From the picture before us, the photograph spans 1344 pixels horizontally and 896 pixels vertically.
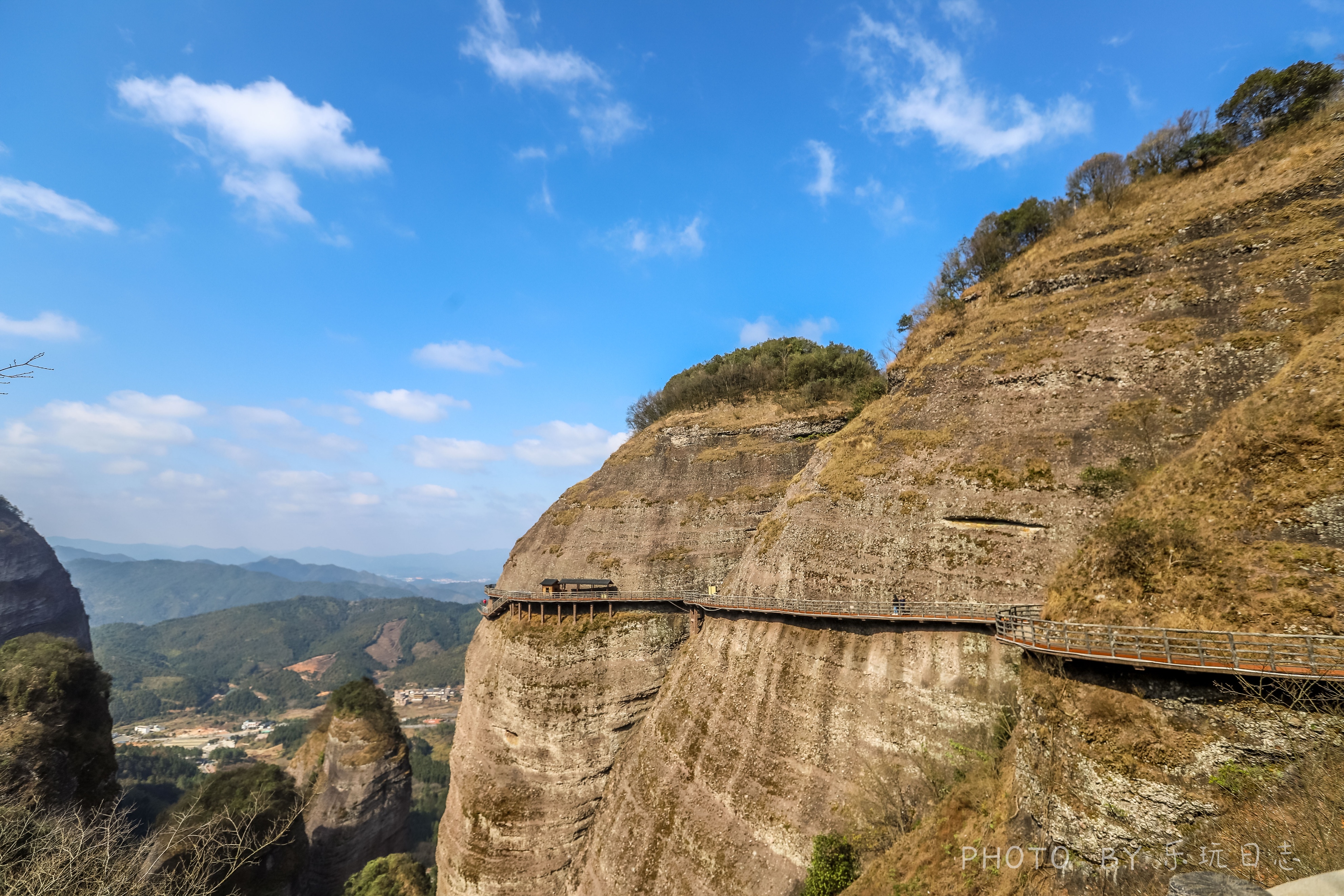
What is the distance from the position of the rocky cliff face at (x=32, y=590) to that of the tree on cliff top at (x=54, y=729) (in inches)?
3240

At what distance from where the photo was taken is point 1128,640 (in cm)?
1282

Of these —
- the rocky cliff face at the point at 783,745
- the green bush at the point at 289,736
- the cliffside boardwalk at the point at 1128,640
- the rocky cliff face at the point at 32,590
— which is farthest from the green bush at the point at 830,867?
the green bush at the point at 289,736

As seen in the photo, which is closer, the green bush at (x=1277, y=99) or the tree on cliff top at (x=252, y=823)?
the green bush at (x=1277, y=99)

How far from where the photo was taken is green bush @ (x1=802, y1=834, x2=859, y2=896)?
63.8ft

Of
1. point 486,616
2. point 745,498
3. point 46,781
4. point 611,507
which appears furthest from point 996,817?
point 46,781

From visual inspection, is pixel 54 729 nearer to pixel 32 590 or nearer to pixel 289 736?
pixel 32 590

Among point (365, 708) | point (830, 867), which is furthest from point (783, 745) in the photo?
point (365, 708)

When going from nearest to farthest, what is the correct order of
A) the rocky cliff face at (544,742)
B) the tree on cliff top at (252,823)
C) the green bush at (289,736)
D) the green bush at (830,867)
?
the green bush at (830,867)
the rocky cliff face at (544,742)
the tree on cliff top at (252,823)
the green bush at (289,736)

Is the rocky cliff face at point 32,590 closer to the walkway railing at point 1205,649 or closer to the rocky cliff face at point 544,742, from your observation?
the rocky cliff face at point 544,742

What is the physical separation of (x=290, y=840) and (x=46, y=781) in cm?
1799

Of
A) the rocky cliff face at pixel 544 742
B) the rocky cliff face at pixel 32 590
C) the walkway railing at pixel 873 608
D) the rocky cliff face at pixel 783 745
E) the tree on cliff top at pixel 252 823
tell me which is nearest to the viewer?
the rocky cliff face at pixel 783 745

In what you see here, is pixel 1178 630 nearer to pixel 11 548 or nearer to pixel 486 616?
pixel 486 616

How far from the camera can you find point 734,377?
53.6 m

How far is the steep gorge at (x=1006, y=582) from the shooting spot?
506 inches
